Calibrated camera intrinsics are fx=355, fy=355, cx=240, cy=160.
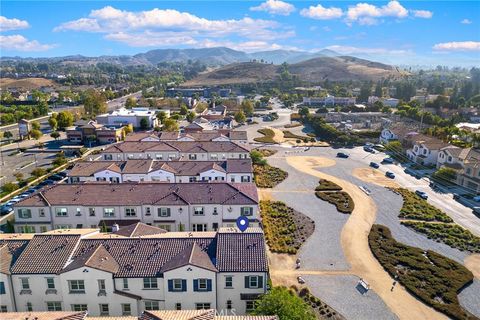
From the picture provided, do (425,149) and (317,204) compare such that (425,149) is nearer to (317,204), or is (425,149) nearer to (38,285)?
(317,204)

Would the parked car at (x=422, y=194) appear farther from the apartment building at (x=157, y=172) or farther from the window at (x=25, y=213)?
the window at (x=25, y=213)

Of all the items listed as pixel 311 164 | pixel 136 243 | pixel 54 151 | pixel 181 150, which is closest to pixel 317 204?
pixel 311 164

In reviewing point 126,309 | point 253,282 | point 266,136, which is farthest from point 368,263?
point 266,136

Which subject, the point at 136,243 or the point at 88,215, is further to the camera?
the point at 88,215

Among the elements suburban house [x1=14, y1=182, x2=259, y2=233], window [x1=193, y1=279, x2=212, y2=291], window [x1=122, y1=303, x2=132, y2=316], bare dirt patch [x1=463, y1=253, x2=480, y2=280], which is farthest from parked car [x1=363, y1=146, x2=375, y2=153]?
window [x1=122, y1=303, x2=132, y2=316]

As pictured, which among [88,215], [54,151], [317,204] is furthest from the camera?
[54,151]

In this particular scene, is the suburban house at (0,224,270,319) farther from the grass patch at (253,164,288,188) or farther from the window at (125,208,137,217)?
the grass patch at (253,164,288,188)
